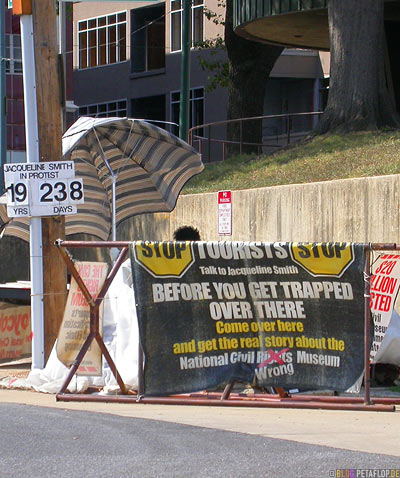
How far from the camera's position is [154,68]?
50.0 meters

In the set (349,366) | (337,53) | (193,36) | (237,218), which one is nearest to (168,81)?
(193,36)

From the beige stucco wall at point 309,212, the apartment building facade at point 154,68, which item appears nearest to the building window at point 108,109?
the apartment building facade at point 154,68

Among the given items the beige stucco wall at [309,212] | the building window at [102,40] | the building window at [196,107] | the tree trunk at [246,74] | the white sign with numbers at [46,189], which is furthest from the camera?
the building window at [102,40]

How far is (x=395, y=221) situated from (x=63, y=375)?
472cm

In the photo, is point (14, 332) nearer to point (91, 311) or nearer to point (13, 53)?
point (91, 311)

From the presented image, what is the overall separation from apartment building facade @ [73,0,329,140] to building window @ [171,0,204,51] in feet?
0.14

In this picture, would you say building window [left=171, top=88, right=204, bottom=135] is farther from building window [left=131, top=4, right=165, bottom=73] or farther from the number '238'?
the number '238'

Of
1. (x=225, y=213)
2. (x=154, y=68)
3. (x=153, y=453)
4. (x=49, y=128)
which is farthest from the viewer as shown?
(x=154, y=68)

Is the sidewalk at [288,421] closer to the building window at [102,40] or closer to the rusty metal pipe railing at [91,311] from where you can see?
the rusty metal pipe railing at [91,311]

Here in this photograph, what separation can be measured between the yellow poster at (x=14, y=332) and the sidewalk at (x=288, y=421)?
10.8ft

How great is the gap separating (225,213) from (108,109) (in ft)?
116

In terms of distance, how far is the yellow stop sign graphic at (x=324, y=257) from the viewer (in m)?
10.0

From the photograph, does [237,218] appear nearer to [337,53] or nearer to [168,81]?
[337,53]

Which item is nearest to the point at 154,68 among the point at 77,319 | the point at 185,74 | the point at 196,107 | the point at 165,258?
the point at 196,107
